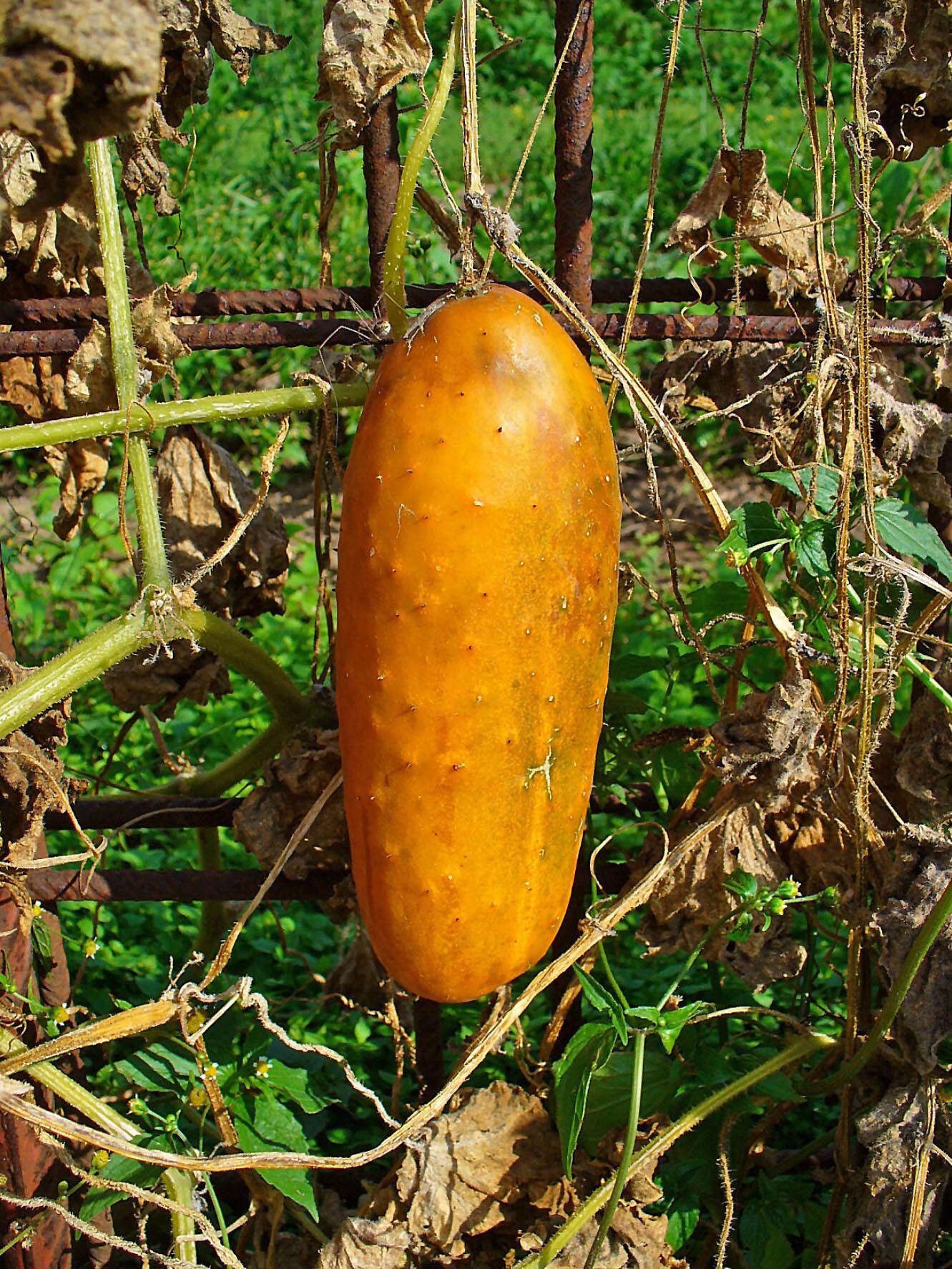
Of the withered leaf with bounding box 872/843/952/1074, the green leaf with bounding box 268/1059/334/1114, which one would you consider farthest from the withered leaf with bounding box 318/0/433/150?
the green leaf with bounding box 268/1059/334/1114

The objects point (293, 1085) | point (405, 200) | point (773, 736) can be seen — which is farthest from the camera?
point (293, 1085)

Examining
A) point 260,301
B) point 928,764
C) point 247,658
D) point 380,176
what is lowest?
point 928,764

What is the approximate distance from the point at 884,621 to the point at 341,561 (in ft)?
2.01

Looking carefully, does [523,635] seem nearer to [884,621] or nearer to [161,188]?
[884,621]

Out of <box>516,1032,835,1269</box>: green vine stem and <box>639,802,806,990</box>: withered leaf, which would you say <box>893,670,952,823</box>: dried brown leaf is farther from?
<box>516,1032,835,1269</box>: green vine stem

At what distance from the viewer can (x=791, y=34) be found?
5387 millimetres

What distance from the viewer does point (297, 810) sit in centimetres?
143

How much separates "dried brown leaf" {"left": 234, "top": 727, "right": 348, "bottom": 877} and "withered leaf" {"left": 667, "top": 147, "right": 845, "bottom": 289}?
67 centimetres

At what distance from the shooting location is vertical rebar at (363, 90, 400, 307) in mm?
1358

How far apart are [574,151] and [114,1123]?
1.12 meters

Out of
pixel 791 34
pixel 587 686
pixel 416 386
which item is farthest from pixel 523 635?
pixel 791 34

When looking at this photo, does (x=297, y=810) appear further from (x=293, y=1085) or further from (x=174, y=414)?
(x=174, y=414)

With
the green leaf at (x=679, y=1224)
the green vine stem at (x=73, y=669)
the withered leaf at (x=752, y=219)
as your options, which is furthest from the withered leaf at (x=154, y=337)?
the green leaf at (x=679, y=1224)

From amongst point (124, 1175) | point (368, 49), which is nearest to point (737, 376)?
point (368, 49)
